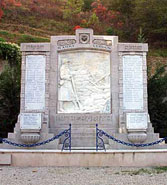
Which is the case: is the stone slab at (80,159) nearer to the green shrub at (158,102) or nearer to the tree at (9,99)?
the tree at (9,99)

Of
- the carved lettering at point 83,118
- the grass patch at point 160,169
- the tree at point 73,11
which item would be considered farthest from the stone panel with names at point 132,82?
the tree at point 73,11

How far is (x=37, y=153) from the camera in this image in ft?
25.0

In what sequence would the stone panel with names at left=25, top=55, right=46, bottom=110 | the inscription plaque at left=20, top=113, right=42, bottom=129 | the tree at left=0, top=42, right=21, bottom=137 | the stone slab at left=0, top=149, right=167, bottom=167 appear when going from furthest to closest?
the tree at left=0, top=42, right=21, bottom=137, the stone panel with names at left=25, top=55, right=46, bottom=110, the inscription plaque at left=20, top=113, right=42, bottom=129, the stone slab at left=0, top=149, right=167, bottom=167

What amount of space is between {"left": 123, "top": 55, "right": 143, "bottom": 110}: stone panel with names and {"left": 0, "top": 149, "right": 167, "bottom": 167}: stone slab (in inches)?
105

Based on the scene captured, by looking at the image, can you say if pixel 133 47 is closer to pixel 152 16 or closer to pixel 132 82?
pixel 132 82

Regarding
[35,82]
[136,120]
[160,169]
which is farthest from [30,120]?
[160,169]

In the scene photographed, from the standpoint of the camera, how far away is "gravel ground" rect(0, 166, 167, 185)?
590cm

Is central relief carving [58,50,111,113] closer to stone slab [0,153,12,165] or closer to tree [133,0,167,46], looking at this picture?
stone slab [0,153,12,165]

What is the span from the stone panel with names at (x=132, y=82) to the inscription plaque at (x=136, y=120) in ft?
1.18

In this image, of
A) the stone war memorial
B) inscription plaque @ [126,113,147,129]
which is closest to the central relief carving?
the stone war memorial

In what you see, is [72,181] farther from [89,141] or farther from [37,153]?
[89,141]

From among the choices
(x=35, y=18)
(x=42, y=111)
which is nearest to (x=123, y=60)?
(x=42, y=111)

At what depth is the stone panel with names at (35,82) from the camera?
982cm

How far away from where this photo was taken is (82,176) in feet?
21.1
